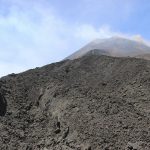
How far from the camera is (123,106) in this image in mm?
15500

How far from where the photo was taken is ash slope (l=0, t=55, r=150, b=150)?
1363 centimetres

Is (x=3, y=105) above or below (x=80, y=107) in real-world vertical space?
above

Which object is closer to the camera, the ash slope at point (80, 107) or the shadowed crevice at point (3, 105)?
the ash slope at point (80, 107)

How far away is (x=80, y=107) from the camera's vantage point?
15641 millimetres

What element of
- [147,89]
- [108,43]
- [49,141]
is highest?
[108,43]

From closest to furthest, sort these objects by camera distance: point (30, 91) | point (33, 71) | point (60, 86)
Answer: point (60, 86) < point (30, 91) < point (33, 71)

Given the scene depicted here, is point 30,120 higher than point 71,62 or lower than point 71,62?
lower

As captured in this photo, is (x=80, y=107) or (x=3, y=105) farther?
(x=3, y=105)

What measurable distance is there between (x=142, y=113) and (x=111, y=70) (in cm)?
515

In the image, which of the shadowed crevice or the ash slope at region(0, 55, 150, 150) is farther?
the shadowed crevice

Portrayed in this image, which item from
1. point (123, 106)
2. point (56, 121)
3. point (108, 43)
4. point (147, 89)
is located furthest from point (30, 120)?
point (108, 43)

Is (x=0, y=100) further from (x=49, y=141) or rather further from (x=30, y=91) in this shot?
(x=49, y=141)

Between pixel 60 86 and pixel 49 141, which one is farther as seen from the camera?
pixel 60 86

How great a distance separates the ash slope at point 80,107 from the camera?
1363 cm
